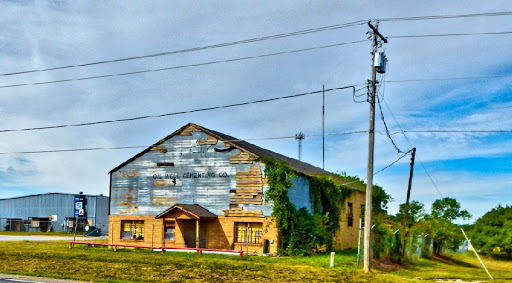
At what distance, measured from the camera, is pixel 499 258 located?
5750 centimetres

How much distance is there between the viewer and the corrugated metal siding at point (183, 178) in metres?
37.2

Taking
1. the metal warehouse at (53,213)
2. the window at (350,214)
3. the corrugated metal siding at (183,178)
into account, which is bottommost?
the metal warehouse at (53,213)

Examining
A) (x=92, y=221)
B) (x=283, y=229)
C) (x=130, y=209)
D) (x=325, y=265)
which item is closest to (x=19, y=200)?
(x=92, y=221)

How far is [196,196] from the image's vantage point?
3850 cm

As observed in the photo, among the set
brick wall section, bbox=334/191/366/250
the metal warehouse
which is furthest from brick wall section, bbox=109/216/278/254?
the metal warehouse

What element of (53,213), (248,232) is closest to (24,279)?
(248,232)

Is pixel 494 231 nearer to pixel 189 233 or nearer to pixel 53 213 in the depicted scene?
pixel 189 233

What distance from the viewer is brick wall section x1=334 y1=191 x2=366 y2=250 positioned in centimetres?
4372

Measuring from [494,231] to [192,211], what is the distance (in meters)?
38.9

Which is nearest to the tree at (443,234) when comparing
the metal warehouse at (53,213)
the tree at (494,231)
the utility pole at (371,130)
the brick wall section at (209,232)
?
the tree at (494,231)

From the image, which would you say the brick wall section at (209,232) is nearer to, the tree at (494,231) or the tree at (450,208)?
the tree at (494,231)

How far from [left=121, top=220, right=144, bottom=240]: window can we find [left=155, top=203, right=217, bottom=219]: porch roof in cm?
364

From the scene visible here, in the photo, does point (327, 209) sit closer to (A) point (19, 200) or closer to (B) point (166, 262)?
(B) point (166, 262)

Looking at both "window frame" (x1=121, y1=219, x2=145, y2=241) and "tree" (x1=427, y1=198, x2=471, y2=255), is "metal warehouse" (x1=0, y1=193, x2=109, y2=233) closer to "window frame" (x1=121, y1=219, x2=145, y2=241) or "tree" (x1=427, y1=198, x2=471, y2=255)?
"window frame" (x1=121, y1=219, x2=145, y2=241)
